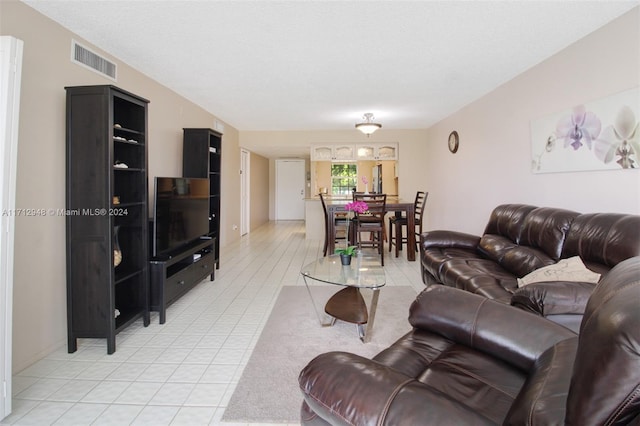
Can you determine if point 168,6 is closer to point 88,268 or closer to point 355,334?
point 88,268

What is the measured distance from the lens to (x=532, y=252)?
259 cm

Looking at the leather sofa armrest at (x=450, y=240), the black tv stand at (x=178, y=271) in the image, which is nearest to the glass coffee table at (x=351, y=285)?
the leather sofa armrest at (x=450, y=240)

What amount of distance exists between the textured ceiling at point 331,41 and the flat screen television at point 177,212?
1.18 meters

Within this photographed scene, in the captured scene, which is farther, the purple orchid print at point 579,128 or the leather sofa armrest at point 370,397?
the purple orchid print at point 579,128

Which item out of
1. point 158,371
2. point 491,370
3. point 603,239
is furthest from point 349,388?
point 603,239

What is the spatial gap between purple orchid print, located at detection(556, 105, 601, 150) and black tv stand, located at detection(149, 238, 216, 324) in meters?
3.62

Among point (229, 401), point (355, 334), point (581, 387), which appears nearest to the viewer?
point (581, 387)

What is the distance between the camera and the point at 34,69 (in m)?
2.18

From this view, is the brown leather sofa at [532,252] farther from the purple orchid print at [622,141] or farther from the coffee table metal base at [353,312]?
the coffee table metal base at [353,312]

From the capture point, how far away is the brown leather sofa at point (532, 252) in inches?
65.0

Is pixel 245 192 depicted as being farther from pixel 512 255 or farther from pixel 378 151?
pixel 512 255

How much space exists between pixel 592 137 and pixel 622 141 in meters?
0.26

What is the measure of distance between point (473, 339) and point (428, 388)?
2.13ft

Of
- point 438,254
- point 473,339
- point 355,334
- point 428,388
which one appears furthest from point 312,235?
point 428,388
